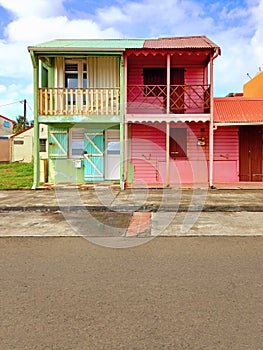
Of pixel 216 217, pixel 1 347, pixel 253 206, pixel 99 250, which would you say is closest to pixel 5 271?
pixel 99 250

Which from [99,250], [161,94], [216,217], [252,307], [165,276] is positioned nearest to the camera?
[252,307]

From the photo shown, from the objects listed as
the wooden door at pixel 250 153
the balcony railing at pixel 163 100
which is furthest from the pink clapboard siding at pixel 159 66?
the wooden door at pixel 250 153

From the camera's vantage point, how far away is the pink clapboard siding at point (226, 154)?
15273 mm

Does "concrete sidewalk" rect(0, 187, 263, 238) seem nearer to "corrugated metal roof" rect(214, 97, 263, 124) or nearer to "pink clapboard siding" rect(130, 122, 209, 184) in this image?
"pink clapboard siding" rect(130, 122, 209, 184)

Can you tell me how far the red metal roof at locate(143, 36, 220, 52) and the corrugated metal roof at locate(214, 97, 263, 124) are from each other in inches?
113

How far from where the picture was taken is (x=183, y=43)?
46.6ft

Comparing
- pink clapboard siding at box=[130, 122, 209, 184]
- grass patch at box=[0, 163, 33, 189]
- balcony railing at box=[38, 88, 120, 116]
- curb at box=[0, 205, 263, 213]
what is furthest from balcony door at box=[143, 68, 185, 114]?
grass patch at box=[0, 163, 33, 189]

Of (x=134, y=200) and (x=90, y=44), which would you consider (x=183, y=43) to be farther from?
(x=134, y=200)

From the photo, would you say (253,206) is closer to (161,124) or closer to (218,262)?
(218,262)

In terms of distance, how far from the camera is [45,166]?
1540cm

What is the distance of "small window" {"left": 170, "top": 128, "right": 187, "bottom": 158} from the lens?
1528 cm

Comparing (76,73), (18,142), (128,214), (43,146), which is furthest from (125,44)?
(18,142)

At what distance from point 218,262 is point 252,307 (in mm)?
1525

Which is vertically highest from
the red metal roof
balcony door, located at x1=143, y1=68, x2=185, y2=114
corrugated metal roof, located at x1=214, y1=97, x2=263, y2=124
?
the red metal roof
